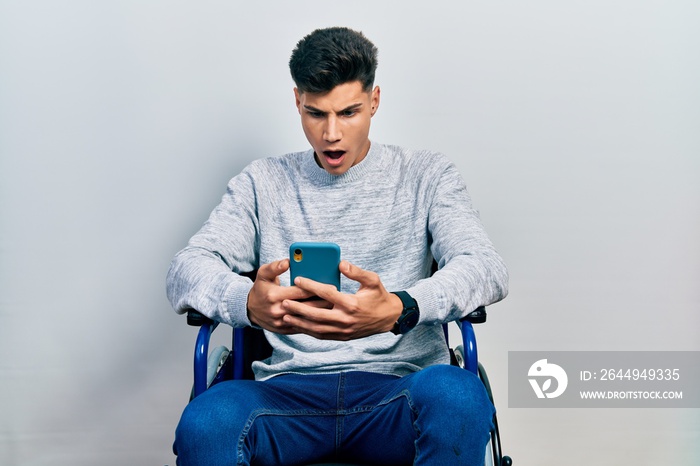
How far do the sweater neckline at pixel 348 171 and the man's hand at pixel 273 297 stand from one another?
0.43 metres

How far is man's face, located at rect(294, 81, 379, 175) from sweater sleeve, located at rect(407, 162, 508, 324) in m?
0.22

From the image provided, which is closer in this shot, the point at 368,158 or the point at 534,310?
the point at 368,158

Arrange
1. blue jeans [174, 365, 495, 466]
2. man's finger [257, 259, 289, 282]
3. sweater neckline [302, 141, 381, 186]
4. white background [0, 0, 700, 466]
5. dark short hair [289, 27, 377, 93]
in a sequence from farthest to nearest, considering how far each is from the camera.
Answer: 1. white background [0, 0, 700, 466]
2. sweater neckline [302, 141, 381, 186]
3. dark short hair [289, 27, 377, 93]
4. man's finger [257, 259, 289, 282]
5. blue jeans [174, 365, 495, 466]

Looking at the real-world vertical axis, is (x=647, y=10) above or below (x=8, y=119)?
above

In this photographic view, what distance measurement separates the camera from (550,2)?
247cm

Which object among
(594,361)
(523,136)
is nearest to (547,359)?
(594,361)

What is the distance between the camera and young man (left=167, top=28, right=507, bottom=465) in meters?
1.53

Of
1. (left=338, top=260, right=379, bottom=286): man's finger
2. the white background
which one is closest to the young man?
(left=338, top=260, right=379, bottom=286): man's finger

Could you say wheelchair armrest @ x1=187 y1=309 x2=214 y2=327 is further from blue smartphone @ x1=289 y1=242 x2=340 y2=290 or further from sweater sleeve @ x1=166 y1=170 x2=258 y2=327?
blue smartphone @ x1=289 y1=242 x2=340 y2=290

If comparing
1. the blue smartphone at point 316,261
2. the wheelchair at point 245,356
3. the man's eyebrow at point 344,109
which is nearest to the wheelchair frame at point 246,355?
the wheelchair at point 245,356

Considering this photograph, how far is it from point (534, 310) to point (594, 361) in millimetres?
243

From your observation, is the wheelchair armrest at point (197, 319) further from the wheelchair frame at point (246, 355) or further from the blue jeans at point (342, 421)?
the blue jeans at point (342, 421)

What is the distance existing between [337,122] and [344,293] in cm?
47

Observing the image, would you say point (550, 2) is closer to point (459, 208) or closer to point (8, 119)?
point (459, 208)
